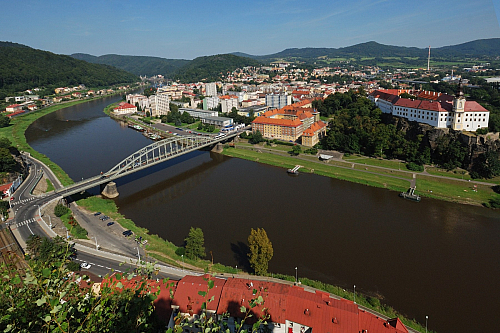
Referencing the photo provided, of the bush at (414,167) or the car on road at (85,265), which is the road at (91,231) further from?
the bush at (414,167)

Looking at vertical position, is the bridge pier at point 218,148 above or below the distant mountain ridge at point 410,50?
below

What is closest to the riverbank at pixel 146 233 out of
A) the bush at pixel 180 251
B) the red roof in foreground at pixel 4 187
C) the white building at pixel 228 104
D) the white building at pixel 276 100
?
the bush at pixel 180 251

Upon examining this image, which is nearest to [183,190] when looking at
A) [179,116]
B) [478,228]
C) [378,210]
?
[378,210]

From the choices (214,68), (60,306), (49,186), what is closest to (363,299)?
(60,306)

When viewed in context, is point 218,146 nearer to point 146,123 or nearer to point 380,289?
point 146,123

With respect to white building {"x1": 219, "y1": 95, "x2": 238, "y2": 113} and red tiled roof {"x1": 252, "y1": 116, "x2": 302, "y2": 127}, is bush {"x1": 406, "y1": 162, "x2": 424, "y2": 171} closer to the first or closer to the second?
red tiled roof {"x1": 252, "y1": 116, "x2": 302, "y2": 127}

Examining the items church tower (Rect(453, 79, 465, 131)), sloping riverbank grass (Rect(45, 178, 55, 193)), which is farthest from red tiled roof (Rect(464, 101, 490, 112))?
sloping riverbank grass (Rect(45, 178, 55, 193))

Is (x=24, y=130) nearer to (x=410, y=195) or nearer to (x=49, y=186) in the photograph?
(x=49, y=186)
